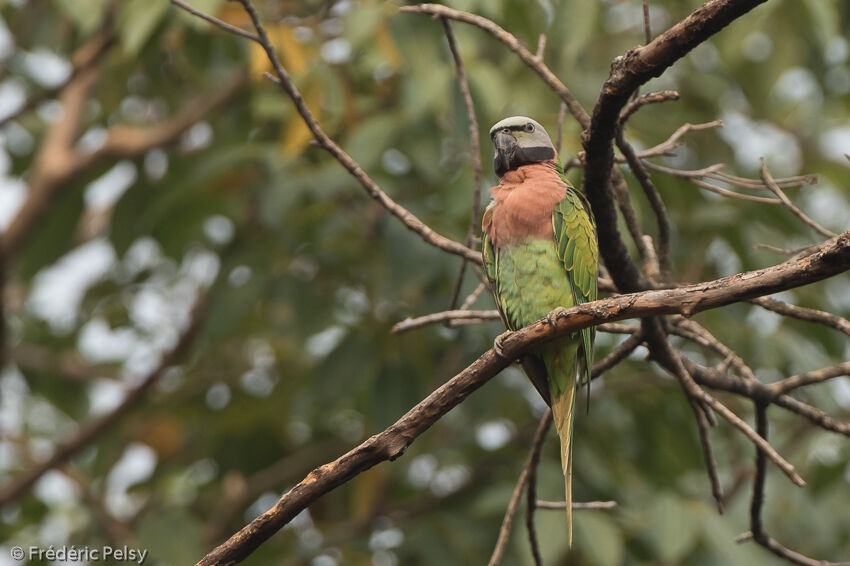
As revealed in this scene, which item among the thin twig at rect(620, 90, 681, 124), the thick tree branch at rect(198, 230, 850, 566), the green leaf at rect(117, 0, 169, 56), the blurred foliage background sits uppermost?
the thin twig at rect(620, 90, 681, 124)

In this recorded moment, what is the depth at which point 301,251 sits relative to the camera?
17.4 ft

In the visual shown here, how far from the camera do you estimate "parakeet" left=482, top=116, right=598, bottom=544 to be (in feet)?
11.0

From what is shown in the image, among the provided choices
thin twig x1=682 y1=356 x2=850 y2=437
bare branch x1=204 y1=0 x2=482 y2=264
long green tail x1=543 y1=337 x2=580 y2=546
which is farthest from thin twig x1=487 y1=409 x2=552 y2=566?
bare branch x1=204 y1=0 x2=482 y2=264

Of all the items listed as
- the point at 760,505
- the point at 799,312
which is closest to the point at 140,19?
the point at 799,312

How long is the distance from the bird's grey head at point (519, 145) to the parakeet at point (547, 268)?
0.42 ft

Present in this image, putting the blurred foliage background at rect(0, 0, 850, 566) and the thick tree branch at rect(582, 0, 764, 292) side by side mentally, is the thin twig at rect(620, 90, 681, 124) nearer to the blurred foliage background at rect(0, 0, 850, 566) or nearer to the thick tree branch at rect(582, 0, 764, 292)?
the thick tree branch at rect(582, 0, 764, 292)

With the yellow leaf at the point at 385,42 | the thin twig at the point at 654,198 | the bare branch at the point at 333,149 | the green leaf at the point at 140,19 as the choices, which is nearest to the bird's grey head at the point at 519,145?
the bare branch at the point at 333,149

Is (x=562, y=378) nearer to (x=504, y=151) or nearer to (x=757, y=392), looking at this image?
(x=757, y=392)

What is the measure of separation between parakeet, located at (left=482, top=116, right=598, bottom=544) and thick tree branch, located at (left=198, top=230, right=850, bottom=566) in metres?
0.78

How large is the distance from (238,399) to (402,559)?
1653 millimetres

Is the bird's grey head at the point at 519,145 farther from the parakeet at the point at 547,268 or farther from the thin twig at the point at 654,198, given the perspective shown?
the thin twig at the point at 654,198

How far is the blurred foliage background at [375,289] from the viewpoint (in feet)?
14.8

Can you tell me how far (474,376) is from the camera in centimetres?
248

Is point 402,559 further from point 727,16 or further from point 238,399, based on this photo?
point 727,16
